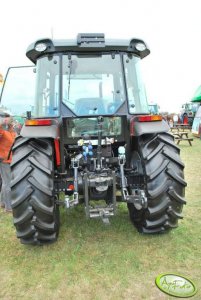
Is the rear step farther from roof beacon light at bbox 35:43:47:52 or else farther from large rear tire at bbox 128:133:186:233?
roof beacon light at bbox 35:43:47:52

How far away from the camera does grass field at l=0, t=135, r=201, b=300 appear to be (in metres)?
2.69

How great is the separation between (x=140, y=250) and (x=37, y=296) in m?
1.26

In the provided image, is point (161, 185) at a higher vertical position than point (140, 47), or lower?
lower

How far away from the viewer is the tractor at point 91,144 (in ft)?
10.7

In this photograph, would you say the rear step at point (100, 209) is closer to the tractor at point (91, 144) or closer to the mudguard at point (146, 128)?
the tractor at point (91, 144)

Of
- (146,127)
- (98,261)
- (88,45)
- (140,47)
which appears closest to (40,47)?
(88,45)

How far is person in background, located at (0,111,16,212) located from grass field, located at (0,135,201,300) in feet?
2.75

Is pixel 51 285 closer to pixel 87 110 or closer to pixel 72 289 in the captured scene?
pixel 72 289

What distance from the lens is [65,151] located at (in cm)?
375

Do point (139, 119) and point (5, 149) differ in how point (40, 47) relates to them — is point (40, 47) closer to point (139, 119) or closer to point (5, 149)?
point (139, 119)

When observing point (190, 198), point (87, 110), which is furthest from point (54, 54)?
point (190, 198)

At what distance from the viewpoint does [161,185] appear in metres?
3.34

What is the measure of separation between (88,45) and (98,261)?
2.43 meters

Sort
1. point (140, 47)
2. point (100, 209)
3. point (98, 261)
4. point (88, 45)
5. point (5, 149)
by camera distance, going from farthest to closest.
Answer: point (5, 149) < point (140, 47) < point (88, 45) < point (100, 209) < point (98, 261)
